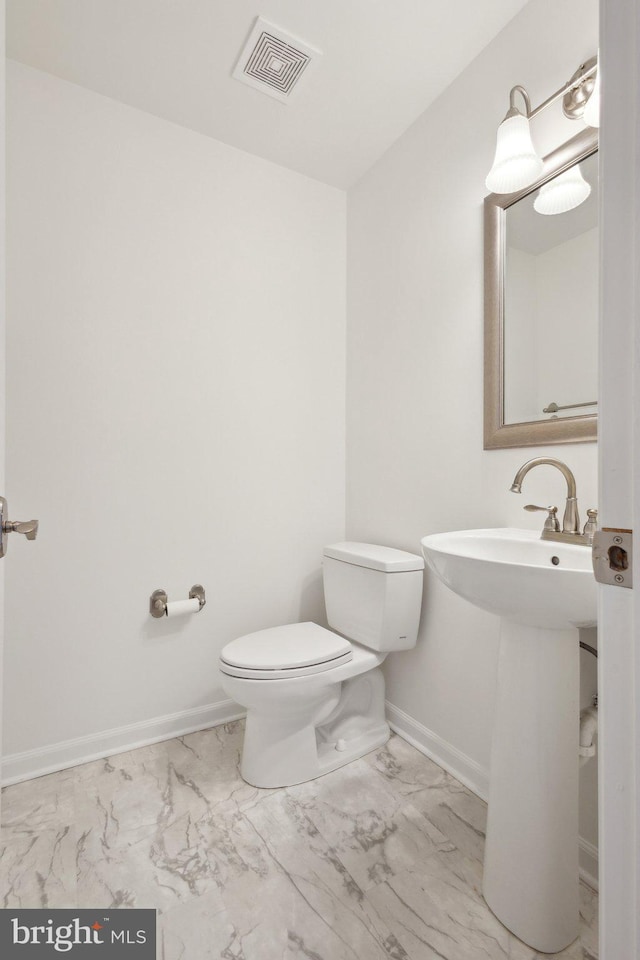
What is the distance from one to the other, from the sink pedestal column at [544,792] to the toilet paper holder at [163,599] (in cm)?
121

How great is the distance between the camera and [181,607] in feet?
5.85

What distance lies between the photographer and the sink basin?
0.87 m

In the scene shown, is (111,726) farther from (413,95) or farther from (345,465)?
(413,95)

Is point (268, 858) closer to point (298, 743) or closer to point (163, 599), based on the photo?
point (298, 743)

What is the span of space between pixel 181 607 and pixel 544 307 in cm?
158

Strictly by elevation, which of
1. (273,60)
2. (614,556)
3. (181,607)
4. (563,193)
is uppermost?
(273,60)

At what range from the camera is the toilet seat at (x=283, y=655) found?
1.46 meters

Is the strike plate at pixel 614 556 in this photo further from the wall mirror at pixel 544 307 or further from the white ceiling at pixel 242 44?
the white ceiling at pixel 242 44

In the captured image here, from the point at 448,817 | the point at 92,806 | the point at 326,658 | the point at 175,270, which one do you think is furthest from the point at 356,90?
the point at 92,806

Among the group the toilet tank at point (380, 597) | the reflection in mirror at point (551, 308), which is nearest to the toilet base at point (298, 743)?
the toilet tank at point (380, 597)

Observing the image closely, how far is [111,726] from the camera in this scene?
5.68 ft

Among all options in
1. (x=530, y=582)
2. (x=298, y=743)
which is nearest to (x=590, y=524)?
(x=530, y=582)

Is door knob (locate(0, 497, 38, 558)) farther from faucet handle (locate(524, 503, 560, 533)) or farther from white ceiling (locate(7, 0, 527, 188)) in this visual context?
white ceiling (locate(7, 0, 527, 188))

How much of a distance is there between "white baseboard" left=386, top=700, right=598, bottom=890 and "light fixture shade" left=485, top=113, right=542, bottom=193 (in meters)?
1.75
